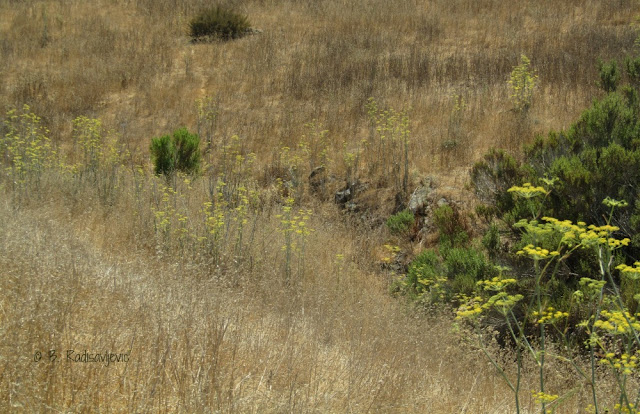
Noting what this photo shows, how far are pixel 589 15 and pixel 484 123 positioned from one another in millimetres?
6899

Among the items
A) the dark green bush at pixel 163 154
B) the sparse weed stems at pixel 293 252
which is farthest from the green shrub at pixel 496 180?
the dark green bush at pixel 163 154

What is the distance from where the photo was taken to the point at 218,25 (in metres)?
17.1

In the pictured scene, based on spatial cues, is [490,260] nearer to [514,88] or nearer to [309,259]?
[309,259]

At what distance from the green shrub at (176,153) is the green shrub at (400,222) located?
3.79 metres

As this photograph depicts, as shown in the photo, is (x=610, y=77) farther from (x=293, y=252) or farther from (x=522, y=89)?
(x=293, y=252)

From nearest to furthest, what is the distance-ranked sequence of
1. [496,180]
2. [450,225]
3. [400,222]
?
[496,180], [450,225], [400,222]

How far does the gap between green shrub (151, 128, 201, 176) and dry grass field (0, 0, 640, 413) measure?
40 cm

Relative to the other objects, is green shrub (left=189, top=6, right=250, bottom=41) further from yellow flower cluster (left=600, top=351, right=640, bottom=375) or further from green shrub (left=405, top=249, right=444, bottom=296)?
yellow flower cluster (left=600, top=351, right=640, bottom=375)

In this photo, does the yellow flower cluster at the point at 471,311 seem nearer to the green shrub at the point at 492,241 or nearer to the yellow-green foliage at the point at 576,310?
the yellow-green foliage at the point at 576,310

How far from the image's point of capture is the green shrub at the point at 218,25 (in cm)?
1703

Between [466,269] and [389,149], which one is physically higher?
[389,149]

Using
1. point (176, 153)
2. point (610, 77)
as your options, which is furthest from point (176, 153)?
point (610, 77)

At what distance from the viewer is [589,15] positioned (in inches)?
580

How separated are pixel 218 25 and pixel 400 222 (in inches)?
441
